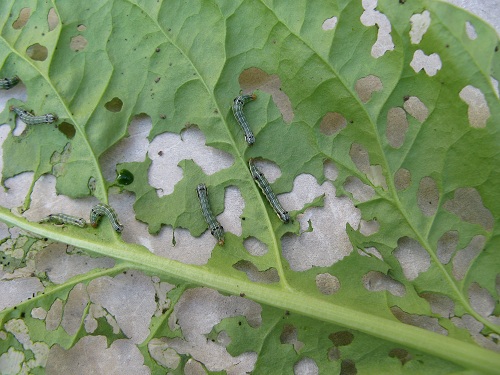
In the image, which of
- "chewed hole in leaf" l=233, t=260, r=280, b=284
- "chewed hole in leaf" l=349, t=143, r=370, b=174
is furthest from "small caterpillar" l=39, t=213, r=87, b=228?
"chewed hole in leaf" l=349, t=143, r=370, b=174

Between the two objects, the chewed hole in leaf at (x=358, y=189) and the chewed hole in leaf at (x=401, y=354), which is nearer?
the chewed hole in leaf at (x=401, y=354)

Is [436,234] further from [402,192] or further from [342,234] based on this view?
[342,234]

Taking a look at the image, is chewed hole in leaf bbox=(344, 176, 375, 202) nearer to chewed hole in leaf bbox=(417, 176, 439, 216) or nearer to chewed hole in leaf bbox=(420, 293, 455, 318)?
chewed hole in leaf bbox=(417, 176, 439, 216)

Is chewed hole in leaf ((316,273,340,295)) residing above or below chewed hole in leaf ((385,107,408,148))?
below

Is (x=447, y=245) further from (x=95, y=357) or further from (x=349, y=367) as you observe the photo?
(x=95, y=357)

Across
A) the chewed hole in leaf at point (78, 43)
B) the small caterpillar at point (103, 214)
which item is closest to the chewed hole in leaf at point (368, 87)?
the small caterpillar at point (103, 214)

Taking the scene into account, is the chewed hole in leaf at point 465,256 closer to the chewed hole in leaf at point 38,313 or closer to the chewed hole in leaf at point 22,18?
the chewed hole in leaf at point 38,313
